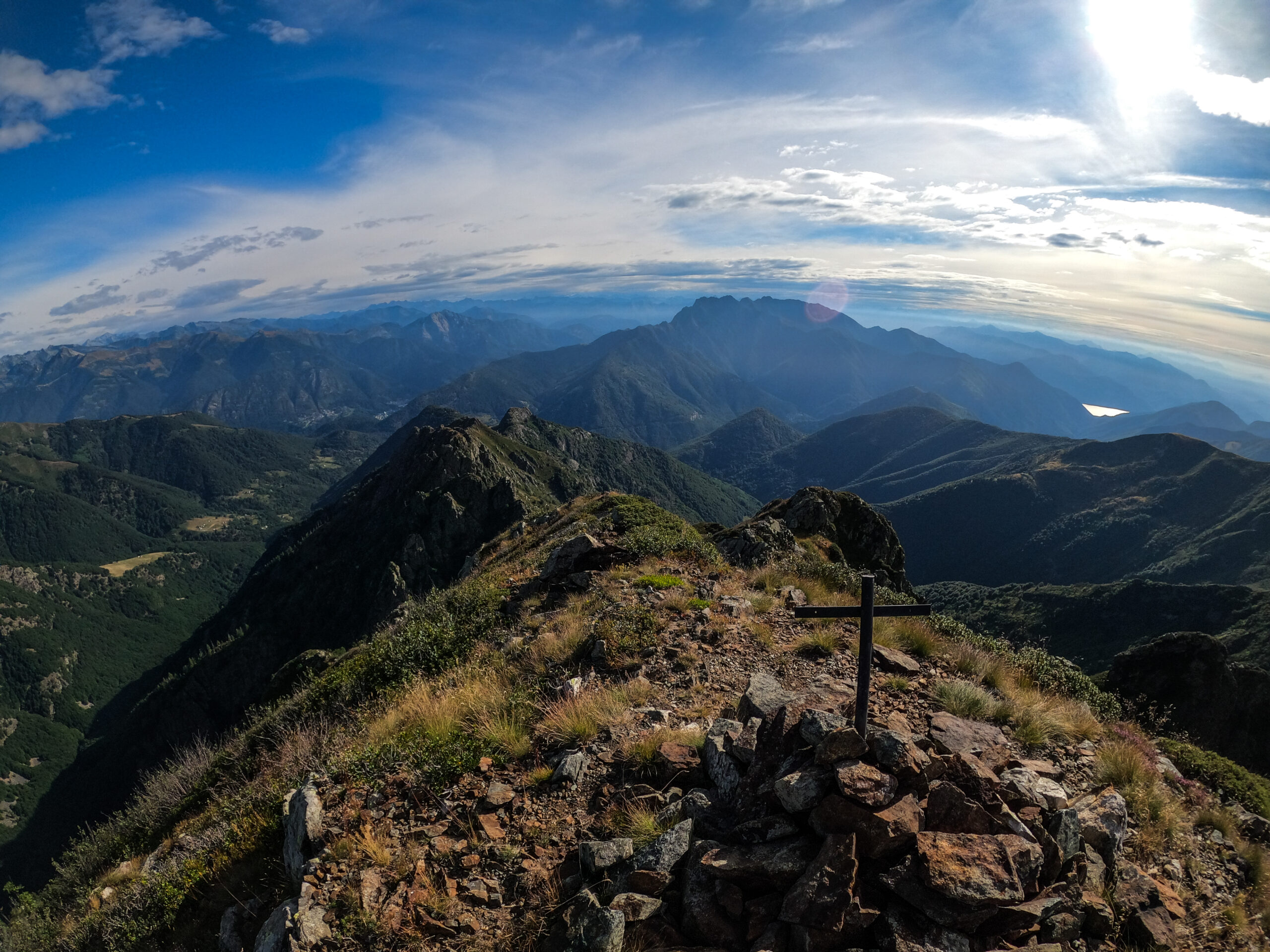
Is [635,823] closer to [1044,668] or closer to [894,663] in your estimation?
[894,663]

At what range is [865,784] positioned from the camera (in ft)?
18.0

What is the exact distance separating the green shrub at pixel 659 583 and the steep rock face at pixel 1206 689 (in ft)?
90.2

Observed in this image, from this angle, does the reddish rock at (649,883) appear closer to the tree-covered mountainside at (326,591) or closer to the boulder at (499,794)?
the boulder at (499,794)

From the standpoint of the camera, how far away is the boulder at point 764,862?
5.25 meters

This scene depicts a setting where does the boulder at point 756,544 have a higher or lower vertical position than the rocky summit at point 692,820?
lower

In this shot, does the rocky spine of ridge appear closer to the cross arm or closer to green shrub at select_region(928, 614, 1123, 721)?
the cross arm

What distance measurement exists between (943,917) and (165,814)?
16.7 m

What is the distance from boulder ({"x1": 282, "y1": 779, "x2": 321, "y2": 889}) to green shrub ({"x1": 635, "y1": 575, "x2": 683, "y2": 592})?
8945 millimetres

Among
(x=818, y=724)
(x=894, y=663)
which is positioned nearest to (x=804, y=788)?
(x=818, y=724)

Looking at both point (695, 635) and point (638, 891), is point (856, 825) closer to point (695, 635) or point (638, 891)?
point (638, 891)

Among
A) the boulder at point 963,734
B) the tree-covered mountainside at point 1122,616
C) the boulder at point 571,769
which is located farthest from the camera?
the tree-covered mountainside at point 1122,616

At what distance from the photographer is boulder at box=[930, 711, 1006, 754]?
7844 mm

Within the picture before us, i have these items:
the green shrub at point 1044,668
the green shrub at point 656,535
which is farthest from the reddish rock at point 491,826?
the green shrub at point 656,535

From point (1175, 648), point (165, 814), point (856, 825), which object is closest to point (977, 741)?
point (856, 825)
